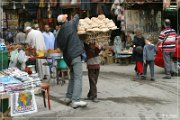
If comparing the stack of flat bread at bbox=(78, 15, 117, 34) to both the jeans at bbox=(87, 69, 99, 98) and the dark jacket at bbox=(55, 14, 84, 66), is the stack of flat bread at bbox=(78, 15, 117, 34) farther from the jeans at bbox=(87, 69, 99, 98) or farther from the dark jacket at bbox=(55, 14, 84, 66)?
the jeans at bbox=(87, 69, 99, 98)

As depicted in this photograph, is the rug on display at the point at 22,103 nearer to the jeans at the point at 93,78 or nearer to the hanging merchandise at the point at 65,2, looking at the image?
the jeans at the point at 93,78

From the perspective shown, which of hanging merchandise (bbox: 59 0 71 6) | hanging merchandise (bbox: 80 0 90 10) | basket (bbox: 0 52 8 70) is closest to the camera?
basket (bbox: 0 52 8 70)

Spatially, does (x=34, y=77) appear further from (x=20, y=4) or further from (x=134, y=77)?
(x=20, y=4)

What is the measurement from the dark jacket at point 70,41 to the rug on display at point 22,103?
1765mm

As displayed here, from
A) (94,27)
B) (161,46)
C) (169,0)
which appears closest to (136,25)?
(169,0)

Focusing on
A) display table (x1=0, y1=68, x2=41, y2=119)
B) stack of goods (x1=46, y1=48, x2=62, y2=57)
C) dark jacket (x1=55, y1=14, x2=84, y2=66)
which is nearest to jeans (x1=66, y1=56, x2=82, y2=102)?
dark jacket (x1=55, y1=14, x2=84, y2=66)

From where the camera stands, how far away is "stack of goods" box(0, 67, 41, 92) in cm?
745

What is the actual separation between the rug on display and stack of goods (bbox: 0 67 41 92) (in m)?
0.15

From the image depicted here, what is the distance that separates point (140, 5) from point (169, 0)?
289cm

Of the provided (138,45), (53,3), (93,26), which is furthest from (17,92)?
(53,3)

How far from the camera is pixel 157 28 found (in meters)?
19.1

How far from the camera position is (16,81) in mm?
7594

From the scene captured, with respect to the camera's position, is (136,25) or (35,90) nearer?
(35,90)

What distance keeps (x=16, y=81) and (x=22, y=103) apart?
44 centimetres
